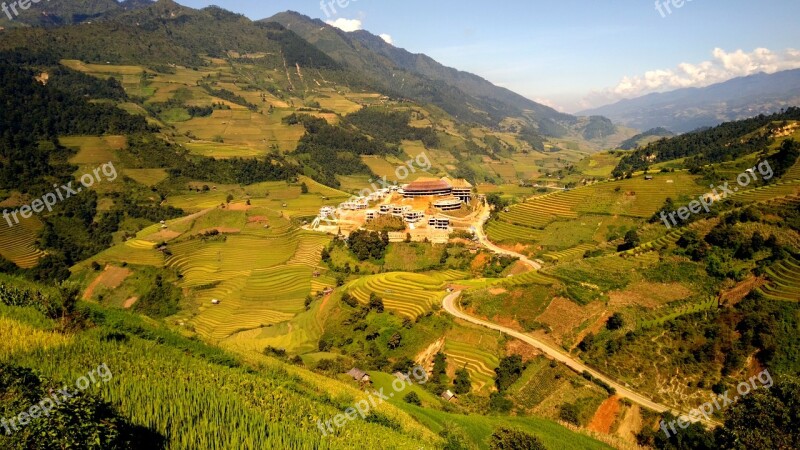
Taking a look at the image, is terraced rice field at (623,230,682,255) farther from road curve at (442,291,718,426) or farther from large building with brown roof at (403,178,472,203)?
large building with brown roof at (403,178,472,203)

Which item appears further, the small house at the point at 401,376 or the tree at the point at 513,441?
Result: the small house at the point at 401,376

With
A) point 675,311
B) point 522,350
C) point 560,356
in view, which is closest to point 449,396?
point 522,350

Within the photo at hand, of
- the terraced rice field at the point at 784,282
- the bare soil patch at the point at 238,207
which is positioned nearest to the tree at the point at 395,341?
the terraced rice field at the point at 784,282

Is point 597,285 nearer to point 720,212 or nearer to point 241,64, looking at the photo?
point 720,212

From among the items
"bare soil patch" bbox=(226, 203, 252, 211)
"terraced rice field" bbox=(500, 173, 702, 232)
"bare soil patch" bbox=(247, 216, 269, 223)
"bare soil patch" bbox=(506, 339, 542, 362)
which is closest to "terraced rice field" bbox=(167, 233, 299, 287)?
"bare soil patch" bbox=(247, 216, 269, 223)

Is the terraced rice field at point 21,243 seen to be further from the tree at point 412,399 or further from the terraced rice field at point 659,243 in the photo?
the terraced rice field at point 659,243

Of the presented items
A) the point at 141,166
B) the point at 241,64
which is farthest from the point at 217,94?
the point at 141,166

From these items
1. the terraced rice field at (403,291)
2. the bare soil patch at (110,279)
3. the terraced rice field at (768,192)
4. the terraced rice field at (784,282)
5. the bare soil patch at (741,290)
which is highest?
the terraced rice field at (768,192)
